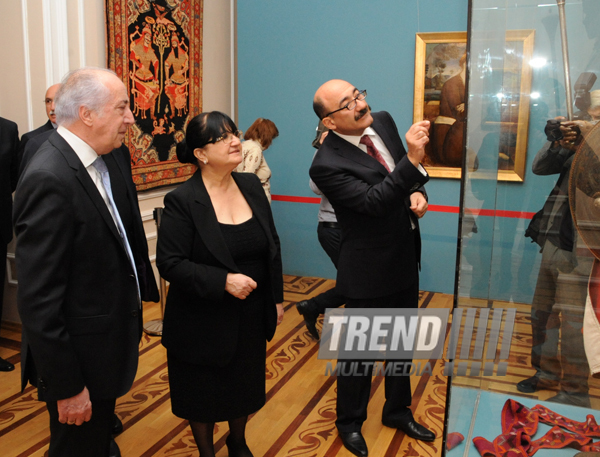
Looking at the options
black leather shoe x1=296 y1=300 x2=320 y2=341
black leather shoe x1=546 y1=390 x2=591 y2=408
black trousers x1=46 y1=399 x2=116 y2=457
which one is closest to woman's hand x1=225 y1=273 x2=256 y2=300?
black trousers x1=46 y1=399 x2=116 y2=457

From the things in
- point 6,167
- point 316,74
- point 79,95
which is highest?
point 316,74

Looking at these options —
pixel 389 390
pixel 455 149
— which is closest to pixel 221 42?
pixel 455 149

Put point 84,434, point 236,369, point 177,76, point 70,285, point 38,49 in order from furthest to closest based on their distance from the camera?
point 177,76 → point 38,49 → point 236,369 → point 84,434 → point 70,285

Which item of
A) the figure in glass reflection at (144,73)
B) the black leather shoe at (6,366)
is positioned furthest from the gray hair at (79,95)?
the figure in glass reflection at (144,73)

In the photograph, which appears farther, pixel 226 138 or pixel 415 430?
pixel 415 430

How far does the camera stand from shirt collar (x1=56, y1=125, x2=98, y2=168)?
1.87 meters

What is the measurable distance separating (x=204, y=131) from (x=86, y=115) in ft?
1.81

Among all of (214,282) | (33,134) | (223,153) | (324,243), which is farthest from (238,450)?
(33,134)

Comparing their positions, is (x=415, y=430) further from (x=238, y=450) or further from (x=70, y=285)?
(x=70, y=285)

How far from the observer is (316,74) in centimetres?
591

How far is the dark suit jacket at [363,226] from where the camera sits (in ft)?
8.49

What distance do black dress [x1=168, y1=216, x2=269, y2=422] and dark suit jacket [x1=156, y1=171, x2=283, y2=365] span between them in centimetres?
6

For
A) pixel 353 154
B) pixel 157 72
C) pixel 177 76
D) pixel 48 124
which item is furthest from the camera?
pixel 177 76

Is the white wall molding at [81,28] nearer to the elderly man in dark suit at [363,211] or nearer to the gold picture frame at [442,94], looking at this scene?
the elderly man in dark suit at [363,211]
